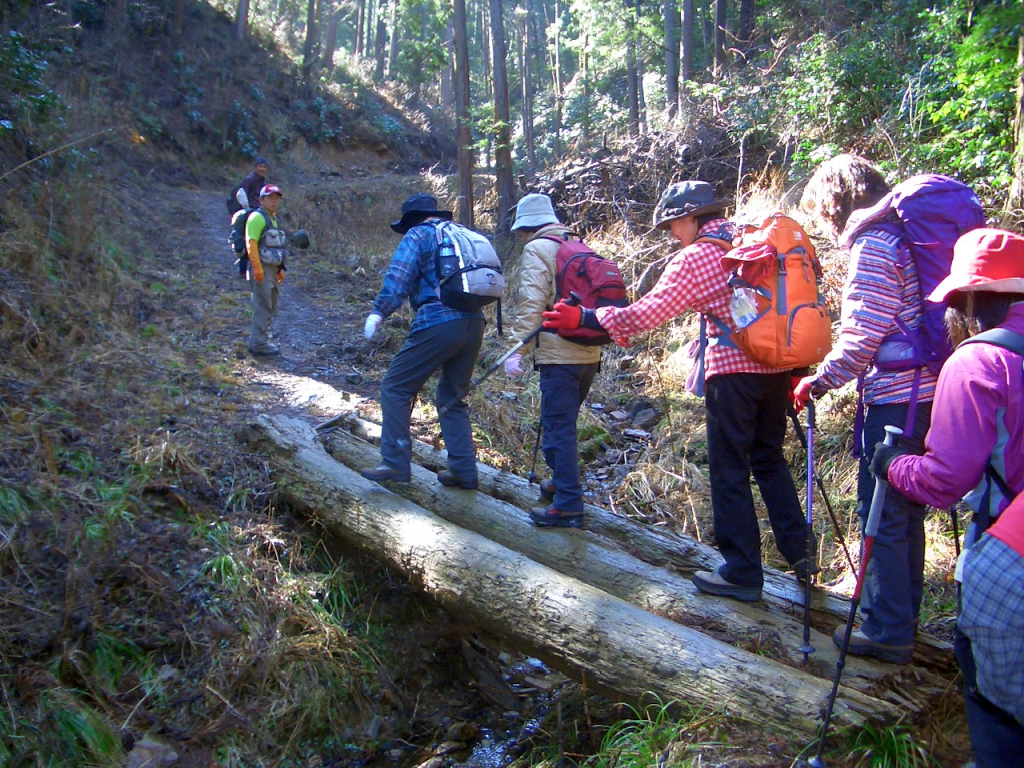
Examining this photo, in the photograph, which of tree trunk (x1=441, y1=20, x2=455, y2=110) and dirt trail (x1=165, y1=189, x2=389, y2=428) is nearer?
dirt trail (x1=165, y1=189, x2=389, y2=428)

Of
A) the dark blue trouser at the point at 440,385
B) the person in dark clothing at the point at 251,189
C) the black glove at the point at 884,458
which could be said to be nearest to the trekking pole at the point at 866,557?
the black glove at the point at 884,458

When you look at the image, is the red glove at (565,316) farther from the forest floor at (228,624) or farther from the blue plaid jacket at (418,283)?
the forest floor at (228,624)

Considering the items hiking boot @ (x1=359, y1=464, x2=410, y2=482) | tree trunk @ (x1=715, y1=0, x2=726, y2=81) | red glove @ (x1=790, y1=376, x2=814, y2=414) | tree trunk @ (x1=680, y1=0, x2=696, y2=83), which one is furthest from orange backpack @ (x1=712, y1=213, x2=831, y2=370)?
tree trunk @ (x1=680, y1=0, x2=696, y2=83)

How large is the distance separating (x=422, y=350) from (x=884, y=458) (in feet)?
9.86

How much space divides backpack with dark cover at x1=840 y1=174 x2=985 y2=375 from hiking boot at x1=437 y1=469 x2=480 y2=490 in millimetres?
2904

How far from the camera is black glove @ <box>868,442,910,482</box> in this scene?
2734mm

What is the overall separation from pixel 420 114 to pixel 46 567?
1295 inches

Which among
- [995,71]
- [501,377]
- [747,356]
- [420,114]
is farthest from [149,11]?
[747,356]

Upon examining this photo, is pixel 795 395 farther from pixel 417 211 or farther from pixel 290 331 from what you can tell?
pixel 290 331

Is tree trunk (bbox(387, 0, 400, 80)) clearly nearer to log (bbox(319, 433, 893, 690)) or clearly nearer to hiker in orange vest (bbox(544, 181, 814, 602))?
log (bbox(319, 433, 893, 690))

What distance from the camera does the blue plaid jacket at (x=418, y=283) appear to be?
4.91 metres

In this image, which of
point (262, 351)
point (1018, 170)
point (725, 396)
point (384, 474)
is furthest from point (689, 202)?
point (262, 351)

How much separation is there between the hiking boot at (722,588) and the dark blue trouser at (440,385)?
1886mm

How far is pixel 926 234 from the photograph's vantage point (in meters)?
3.09
